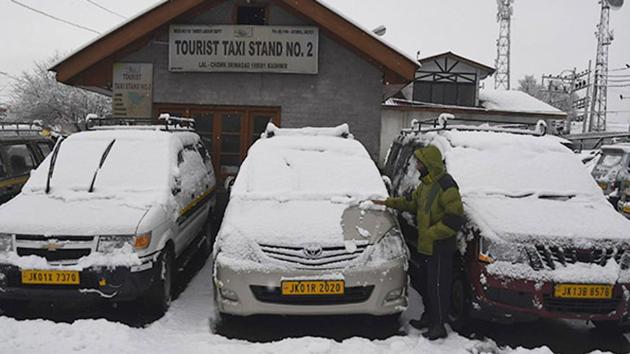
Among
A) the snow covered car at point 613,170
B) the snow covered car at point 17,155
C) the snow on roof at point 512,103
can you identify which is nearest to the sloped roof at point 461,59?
the snow on roof at point 512,103

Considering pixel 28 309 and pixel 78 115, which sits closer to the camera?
pixel 28 309

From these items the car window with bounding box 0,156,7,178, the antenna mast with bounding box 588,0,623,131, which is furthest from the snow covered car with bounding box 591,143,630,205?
the antenna mast with bounding box 588,0,623,131

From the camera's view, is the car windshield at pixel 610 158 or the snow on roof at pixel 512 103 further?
the snow on roof at pixel 512 103

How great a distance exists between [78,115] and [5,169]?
3196cm

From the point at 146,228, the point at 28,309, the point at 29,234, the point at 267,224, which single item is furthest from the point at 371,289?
the point at 28,309

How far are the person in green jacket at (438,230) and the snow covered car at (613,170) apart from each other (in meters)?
8.75

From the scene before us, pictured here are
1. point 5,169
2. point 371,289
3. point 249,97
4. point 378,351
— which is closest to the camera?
point 378,351

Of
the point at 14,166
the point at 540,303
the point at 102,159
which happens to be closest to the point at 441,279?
the point at 540,303

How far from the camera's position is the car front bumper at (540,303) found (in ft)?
14.5

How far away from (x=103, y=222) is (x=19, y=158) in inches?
206

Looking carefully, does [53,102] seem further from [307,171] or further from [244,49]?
[307,171]

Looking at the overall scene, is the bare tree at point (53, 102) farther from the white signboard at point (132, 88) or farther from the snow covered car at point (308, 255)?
the snow covered car at point (308, 255)

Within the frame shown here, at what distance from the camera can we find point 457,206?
460 cm

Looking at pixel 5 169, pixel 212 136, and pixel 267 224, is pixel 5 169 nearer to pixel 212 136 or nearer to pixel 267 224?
pixel 212 136
